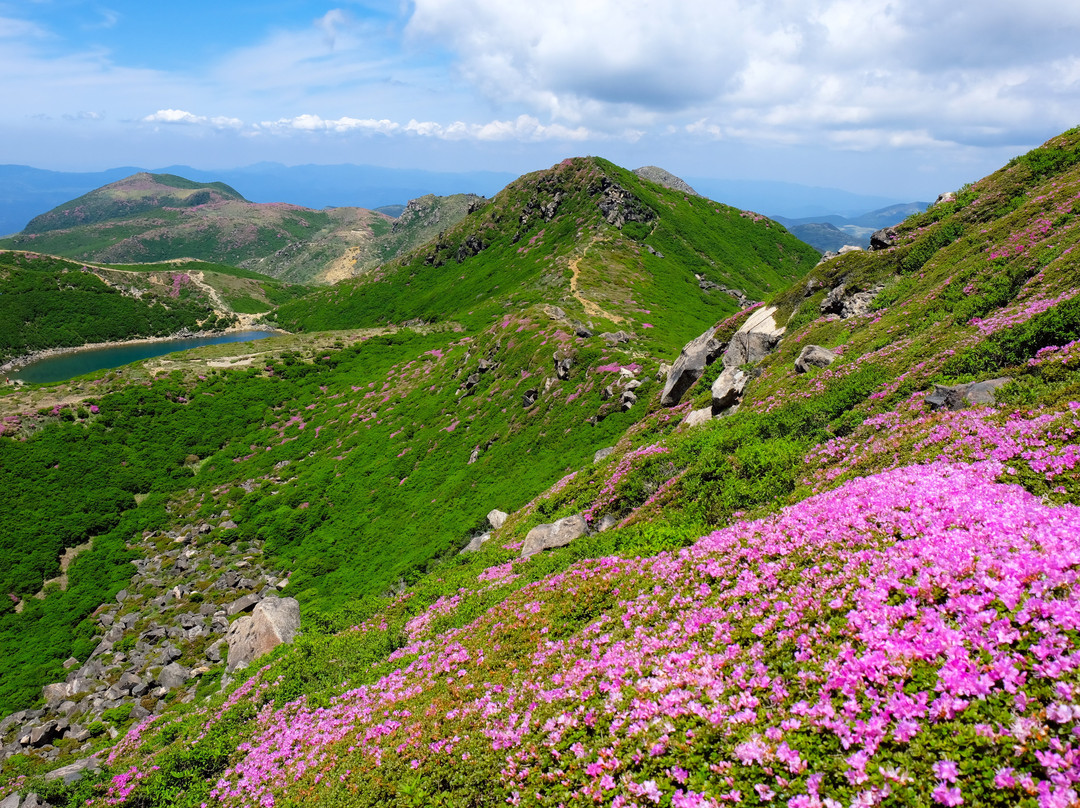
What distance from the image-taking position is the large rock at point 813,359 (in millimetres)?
23688

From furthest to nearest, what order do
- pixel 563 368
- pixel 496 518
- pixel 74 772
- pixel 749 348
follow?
pixel 563 368, pixel 749 348, pixel 496 518, pixel 74 772

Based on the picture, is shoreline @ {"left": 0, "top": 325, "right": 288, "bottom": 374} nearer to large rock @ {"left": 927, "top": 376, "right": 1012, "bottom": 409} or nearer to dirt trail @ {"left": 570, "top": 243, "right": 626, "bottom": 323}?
dirt trail @ {"left": 570, "top": 243, "right": 626, "bottom": 323}

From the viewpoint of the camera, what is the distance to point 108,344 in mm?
164875

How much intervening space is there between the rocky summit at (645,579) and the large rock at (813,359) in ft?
0.74

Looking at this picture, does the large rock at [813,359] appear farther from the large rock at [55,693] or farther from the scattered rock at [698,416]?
the large rock at [55,693]

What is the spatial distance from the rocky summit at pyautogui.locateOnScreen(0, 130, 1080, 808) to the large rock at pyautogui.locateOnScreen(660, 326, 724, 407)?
0.19 m

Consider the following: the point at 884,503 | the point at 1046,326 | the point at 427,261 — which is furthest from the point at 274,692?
the point at 427,261

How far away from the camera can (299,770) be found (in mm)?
12750

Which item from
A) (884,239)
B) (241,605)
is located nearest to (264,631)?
(241,605)

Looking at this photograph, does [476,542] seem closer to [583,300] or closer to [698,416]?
[698,416]

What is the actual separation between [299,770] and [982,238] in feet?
130

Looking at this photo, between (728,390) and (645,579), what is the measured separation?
61.8 feet

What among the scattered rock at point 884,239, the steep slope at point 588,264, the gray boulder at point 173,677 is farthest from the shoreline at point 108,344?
the scattered rock at point 884,239

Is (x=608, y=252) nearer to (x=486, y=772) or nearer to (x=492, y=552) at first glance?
(x=492, y=552)
